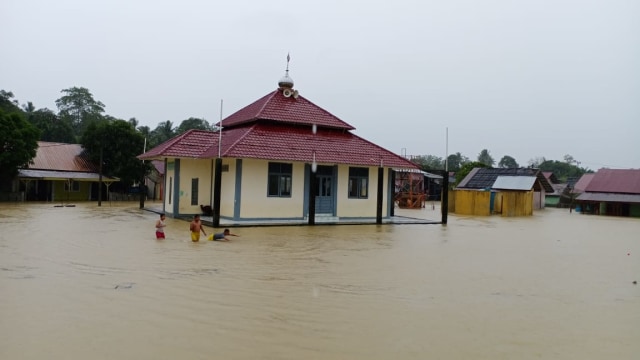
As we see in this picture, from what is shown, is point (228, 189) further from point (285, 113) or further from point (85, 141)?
point (85, 141)

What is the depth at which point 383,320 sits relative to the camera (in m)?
6.77

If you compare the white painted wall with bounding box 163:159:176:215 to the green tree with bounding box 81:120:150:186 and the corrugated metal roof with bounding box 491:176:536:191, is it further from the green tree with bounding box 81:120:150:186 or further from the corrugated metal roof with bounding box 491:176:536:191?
the corrugated metal roof with bounding box 491:176:536:191

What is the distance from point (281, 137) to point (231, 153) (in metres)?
3.05

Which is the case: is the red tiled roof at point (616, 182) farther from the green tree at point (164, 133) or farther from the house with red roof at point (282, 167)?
the green tree at point (164, 133)

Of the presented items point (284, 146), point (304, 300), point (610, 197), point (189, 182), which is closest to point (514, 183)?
point (610, 197)

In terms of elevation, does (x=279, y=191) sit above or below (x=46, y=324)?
above

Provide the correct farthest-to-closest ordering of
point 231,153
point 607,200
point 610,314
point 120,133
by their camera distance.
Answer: point 607,200 < point 120,133 < point 231,153 < point 610,314

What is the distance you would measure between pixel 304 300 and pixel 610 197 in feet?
125

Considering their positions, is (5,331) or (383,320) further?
(383,320)

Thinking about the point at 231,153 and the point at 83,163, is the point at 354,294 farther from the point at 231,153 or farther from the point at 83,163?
the point at 83,163

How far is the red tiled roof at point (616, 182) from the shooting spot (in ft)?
129

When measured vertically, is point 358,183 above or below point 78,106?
below

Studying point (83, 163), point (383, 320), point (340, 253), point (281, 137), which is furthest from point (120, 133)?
point (383, 320)

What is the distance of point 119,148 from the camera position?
114ft
